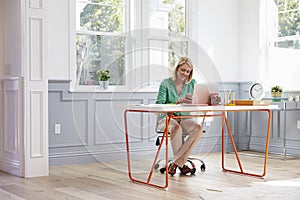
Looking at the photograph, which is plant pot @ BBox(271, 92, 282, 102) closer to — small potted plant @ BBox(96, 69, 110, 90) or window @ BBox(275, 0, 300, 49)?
window @ BBox(275, 0, 300, 49)

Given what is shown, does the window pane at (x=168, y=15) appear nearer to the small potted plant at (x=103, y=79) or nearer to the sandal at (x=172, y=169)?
the small potted plant at (x=103, y=79)

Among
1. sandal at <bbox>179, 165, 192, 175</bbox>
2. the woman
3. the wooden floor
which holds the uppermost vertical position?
the woman

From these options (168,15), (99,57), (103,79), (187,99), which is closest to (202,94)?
(187,99)

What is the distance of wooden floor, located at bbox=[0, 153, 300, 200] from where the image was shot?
3695 mm

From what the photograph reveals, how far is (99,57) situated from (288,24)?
2341 millimetres

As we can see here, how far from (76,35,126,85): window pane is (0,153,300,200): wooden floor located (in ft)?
3.37

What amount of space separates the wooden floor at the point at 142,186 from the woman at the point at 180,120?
0.18 m

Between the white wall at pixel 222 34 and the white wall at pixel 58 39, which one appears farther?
the white wall at pixel 222 34

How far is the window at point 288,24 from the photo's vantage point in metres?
6.04

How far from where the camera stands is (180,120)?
480 cm

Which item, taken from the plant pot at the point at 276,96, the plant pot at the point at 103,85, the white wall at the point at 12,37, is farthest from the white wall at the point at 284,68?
the white wall at the point at 12,37

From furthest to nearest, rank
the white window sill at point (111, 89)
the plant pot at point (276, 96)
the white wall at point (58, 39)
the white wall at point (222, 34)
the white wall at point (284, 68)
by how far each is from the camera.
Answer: the white wall at point (222, 34), the white wall at point (284, 68), the plant pot at point (276, 96), the white window sill at point (111, 89), the white wall at point (58, 39)

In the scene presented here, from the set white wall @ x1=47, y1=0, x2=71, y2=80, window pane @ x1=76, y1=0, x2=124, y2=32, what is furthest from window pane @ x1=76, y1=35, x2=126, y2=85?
white wall @ x1=47, y1=0, x2=71, y2=80

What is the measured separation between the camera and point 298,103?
5707 mm
